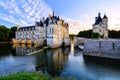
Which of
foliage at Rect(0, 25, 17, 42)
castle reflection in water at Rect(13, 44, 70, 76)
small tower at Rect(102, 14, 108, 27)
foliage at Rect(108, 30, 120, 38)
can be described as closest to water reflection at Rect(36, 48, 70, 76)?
castle reflection in water at Rect(13, 44, 70, 76)

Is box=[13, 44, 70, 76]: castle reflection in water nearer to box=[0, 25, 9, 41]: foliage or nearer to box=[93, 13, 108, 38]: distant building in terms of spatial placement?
box=[93, 13, 108, 38]: distant building

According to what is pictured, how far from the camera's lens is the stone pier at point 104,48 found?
2878cm

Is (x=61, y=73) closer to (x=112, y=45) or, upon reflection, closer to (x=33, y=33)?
(x=112, y=45)

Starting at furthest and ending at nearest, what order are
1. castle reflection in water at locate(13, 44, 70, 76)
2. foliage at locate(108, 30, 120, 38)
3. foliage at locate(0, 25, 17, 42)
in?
foliage at locate(0, 25, 17, 42)
foliage at locate(108, 30, 120, 38)
castle reflection in water at locate(13, 44, 70, 76)

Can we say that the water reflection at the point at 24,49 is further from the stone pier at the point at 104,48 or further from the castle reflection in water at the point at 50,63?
the stone pier at the point at 104,48

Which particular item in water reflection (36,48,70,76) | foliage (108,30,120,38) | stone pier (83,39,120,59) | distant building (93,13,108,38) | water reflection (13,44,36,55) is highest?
distant building (93,13,108,38)

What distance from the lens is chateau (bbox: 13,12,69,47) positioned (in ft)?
172

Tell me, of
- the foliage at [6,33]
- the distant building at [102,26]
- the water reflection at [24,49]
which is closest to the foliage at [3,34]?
the foliage at [6,33]

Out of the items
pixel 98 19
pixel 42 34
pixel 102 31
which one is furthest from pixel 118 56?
pixel 42 34

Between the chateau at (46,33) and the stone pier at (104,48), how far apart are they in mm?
17960

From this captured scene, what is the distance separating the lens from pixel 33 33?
65.7 m

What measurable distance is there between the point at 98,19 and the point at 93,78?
3448cm

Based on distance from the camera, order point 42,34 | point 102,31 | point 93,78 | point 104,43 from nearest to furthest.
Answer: point 93,78
point 104,43
point 102,31
point 42,34

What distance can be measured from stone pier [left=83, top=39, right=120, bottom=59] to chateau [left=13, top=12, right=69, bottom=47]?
17960 mm
